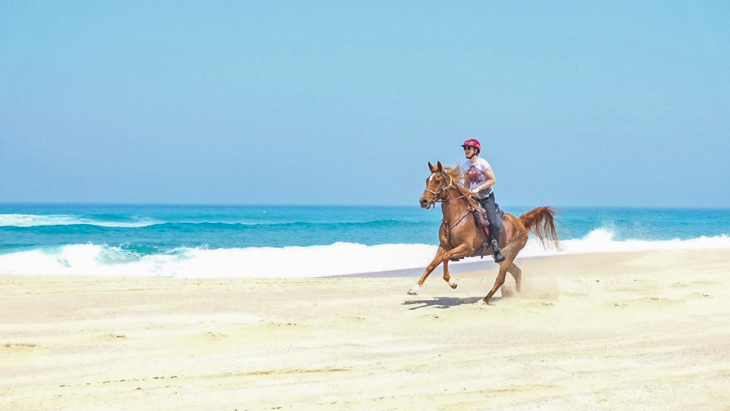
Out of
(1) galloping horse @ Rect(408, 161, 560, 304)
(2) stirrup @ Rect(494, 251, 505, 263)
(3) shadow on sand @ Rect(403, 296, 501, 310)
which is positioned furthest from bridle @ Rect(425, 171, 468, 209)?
(3) shadow on sand @ Rect(403, 296, 501, 310)

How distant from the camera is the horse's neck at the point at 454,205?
1132 cm

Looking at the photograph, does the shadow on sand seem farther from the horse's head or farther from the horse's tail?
the horse's head

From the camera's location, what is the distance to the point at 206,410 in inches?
221

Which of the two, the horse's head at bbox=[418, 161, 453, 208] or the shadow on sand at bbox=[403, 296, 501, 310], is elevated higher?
the horse's head at bbox=[418, 161, 453, 208]

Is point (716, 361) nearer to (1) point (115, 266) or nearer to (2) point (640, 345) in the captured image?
(2) point (640, 345)

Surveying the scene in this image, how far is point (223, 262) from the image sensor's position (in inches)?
979

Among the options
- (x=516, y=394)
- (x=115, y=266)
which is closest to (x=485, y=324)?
(x=516, y=394)

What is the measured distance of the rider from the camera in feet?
37.6

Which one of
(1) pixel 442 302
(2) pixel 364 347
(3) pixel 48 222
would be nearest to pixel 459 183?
Result: (1) pixel 442 302

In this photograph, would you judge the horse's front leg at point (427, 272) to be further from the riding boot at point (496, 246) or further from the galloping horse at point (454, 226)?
the riding boot at point (496, 246)

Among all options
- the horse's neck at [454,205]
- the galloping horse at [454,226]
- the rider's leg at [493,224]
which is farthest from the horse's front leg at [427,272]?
the rider's leg at [493,224]

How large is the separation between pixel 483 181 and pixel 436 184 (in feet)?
2.92

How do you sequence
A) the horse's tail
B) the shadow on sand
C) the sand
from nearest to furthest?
the sand
the shadow on sand
the horse's tail

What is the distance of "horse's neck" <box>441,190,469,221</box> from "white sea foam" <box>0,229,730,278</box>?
9753mm
